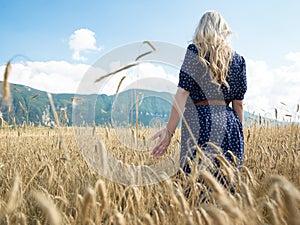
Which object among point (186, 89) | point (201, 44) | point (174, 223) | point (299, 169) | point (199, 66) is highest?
point (201, 44)

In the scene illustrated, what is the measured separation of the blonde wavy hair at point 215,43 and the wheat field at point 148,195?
556mm

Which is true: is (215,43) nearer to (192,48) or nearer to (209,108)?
(192,48)

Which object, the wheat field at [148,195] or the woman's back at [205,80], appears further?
the woman's back at [205,80]

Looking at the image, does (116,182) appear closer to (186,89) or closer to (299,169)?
(186,89)

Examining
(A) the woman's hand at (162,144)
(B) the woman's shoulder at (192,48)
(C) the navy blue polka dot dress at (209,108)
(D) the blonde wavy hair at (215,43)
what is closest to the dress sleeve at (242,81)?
(C) the navy blue polka dot dress at (209,108)

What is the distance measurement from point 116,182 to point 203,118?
2.42 feet

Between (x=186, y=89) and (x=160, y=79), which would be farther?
(x=160, y=79)

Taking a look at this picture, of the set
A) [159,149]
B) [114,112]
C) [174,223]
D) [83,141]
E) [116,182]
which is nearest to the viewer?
[174,223]

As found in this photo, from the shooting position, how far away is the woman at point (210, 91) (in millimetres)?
2027

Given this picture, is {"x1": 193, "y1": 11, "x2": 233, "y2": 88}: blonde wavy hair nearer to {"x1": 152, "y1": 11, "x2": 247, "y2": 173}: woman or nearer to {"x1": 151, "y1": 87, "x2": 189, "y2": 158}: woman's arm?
{"x1": 152, "y1": 11, "x2": 247, "y2": 173}: woman

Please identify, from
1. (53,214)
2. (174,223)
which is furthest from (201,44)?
(53,214)

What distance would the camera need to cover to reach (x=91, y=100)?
2264 millimetres

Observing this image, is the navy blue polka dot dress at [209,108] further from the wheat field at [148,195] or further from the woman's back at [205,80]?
the wheat field at [148,195]

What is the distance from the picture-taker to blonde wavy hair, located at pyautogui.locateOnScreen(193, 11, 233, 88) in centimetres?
200
